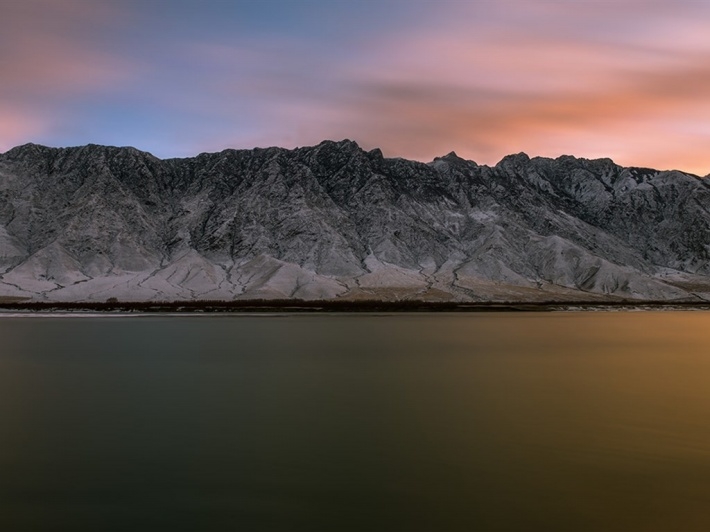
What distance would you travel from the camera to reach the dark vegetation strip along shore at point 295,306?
477 ft

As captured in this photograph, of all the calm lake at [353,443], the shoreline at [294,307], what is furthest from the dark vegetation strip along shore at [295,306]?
the calm lake at [353,443]

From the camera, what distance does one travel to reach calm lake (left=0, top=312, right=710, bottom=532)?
18.2m

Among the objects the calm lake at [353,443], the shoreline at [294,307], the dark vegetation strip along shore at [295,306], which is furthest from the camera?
the dark vegetation strip along shore at [295,306]

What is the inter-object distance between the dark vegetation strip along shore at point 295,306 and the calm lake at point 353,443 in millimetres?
91418

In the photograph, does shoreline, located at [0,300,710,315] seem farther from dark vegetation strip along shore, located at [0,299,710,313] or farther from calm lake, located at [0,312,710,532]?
calm lake, located at [0,312,710,532]

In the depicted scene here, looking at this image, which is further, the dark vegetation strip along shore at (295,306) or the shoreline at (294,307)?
the dark vegetation strip along shore at (295,306)

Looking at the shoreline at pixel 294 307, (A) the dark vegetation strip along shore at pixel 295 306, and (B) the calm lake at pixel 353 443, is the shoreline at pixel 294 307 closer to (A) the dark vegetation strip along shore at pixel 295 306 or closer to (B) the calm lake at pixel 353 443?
(A) the dark vegetation strip along shore at pixel 295 306

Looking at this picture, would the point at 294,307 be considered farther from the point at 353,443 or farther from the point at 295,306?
the point at 353,443

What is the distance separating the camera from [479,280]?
194875 millimetres

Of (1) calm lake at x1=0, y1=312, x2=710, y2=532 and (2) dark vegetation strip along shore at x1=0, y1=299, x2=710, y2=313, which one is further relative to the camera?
(2) dark vegetation strip along shore at x1=0, y1=299, x2=710, y2=313

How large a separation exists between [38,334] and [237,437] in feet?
203

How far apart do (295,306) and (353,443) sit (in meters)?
126

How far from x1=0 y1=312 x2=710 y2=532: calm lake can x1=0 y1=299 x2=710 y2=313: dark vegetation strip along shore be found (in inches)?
3599

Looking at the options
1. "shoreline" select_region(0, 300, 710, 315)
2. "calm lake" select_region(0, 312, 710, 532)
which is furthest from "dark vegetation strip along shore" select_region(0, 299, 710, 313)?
"calm lake" select_region(0, 312, 710, 532)
